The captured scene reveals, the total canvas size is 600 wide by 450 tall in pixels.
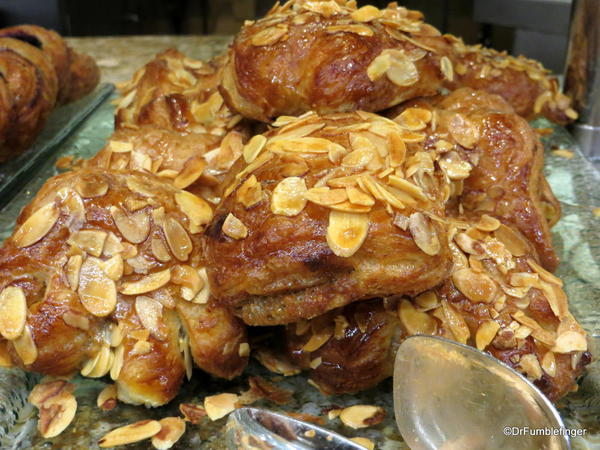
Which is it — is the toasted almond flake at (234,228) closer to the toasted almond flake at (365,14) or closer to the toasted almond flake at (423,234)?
the toasted almond flake at (423,234)

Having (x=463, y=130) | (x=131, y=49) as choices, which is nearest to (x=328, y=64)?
(x=463, y=130)

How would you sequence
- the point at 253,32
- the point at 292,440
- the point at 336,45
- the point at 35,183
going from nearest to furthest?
the point at 292,440 < the point at 336,45 < the point at 253,32 < the point at 35,183

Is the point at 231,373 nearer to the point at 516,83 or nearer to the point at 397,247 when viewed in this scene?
the point at 397,247

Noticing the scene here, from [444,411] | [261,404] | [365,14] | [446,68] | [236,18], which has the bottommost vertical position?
[236,18]

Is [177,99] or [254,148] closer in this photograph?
[254,148]

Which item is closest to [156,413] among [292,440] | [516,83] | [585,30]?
[292,440]

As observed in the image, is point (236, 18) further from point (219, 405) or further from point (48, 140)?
point (219, 405)

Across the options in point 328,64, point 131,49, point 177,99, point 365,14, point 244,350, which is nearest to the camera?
point 244,350

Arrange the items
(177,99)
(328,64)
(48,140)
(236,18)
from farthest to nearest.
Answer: (236,18)
(48,140)
(177,99)
(328,64)
